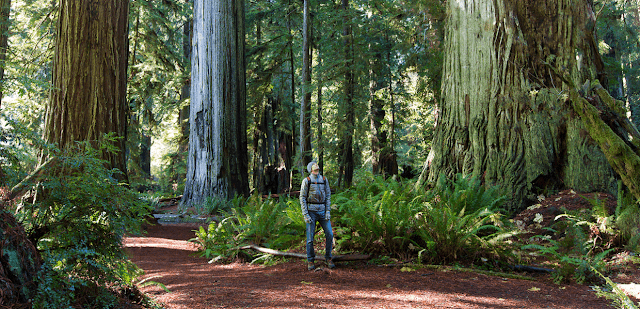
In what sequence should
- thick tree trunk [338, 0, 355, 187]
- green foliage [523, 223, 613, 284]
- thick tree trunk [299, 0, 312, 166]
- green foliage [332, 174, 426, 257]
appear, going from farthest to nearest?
thick tree trunk [338, 0, 355, 187], thick tree trunk [299, 0, 312, 166], green foliage [332, 174, 426, 257], green foliage [523, 223, 613, 284]

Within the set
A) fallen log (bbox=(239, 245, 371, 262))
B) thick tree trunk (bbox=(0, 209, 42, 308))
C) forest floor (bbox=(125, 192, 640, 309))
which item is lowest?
forest floor (bbox=(125, 192, 640, 309))

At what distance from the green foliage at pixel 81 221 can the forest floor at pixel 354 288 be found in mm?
1039

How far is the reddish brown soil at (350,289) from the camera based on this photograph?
159 inches

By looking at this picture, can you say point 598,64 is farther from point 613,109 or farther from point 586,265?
point 586,265

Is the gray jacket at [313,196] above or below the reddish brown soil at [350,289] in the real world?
above

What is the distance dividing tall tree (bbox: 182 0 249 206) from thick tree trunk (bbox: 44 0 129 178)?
3736mm

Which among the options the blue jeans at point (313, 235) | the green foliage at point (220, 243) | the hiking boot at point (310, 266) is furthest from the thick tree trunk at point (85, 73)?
the hiking boot at point (310, 266)

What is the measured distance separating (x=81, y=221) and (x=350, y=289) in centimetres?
280

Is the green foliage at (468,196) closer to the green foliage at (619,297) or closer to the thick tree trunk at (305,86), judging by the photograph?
the green foliage at (619,297)

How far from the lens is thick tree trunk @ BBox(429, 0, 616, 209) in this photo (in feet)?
25.4

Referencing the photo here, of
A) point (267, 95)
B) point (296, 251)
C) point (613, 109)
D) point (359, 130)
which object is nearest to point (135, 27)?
point (267, 95)

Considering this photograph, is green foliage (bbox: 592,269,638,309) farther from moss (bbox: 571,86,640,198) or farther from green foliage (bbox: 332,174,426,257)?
moss (bbox: 571,86,640,198)

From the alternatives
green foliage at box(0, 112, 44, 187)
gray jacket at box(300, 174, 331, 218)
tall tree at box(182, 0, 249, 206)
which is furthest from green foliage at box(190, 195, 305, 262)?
tall tree at box(182, 0, 249, 206)

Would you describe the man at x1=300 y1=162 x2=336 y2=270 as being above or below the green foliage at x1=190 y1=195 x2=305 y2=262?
above
